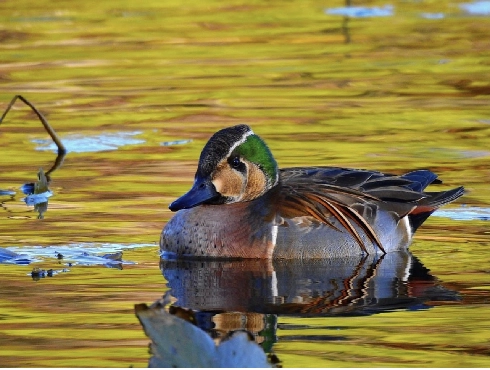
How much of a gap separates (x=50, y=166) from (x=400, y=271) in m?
4.12

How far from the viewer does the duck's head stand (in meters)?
8.63

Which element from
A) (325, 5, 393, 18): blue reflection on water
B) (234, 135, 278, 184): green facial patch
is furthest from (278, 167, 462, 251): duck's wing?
(325, 5, 393, 18): blue reflection on water

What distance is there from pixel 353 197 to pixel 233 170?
79 centimetres

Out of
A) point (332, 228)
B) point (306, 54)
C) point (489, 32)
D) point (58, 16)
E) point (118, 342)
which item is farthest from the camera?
point (58, 16)

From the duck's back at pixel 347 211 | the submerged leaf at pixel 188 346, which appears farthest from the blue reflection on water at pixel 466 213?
the submerged leaf at pixel 188 346

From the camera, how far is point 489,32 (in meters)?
18.9

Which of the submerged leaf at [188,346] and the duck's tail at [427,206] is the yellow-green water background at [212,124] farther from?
the submerged leaf at [188,346]

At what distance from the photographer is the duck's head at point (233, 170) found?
28.3ft

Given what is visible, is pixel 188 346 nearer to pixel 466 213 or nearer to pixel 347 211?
pixel 347 211

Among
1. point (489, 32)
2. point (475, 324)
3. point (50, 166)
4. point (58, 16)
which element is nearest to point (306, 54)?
point (489, 32)

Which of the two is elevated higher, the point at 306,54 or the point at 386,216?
the point at 306,54

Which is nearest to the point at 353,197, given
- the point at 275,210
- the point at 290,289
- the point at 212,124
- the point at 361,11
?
the point at 275,210

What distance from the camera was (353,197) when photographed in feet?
28.8

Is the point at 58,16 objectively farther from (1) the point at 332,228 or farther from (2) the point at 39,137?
(1) the point at 332,228
